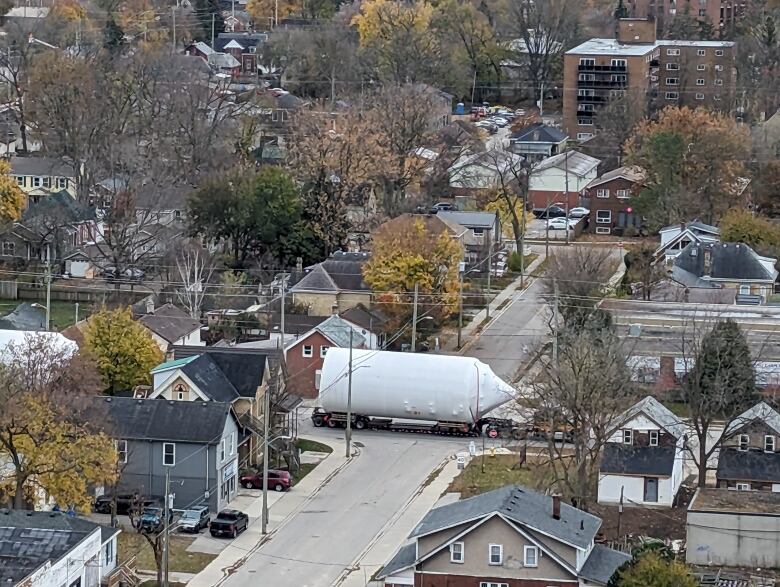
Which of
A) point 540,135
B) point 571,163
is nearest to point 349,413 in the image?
point 571,163

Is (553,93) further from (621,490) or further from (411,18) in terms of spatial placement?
(621,490)

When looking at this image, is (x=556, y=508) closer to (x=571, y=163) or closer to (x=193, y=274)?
(x=193, y=274)

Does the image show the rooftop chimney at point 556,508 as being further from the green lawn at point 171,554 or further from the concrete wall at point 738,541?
the green lawn at point 171,554

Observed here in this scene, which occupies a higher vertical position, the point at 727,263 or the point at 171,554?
the point at 727,263

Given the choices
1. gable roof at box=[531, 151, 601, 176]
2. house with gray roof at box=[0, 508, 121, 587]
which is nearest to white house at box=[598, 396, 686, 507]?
house with gray roof at box=[0, 508, 121, 587]

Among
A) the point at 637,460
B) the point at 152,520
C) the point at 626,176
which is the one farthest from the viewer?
the point at 626,176

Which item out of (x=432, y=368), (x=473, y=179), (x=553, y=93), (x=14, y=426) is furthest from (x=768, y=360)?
(x=553, y=93)

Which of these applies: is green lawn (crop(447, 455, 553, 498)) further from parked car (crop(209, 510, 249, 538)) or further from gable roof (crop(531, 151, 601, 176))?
gable roof (crop(531, 151, 601, 176))
